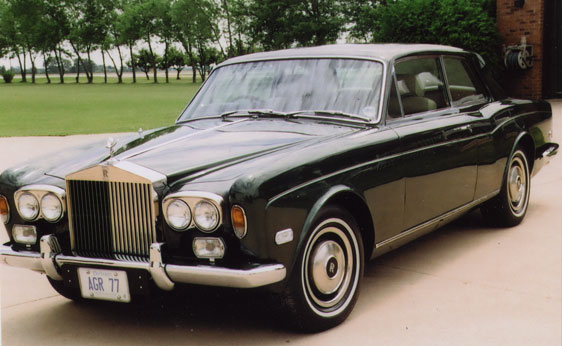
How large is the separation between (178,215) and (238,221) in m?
0.32

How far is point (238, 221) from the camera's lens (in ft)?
10.8

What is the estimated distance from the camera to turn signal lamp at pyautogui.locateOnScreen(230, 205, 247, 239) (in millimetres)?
3268

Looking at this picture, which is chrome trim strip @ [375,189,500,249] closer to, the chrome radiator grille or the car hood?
the car hood

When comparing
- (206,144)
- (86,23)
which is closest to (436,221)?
(206,144)

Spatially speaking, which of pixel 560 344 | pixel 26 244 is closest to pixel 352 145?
pixel 560 344

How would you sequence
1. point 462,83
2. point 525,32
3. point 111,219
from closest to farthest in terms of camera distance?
point 111,219 → point 462,83 → point 525,32

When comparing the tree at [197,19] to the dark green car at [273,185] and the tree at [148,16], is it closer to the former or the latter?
the tree at [148,16]

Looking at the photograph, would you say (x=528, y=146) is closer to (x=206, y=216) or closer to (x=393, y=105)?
(x=393, y=105)

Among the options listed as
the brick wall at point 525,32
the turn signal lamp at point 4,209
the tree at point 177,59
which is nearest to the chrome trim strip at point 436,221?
the turn signal lamp at point 4,209

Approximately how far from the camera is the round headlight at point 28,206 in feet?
12.3

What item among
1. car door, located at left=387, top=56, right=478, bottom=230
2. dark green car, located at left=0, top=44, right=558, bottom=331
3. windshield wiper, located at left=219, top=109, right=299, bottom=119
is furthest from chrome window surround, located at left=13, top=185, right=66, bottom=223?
car door, located at left=387, top=56, right=478, bottom=230

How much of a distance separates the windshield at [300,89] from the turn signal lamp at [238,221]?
4.59 feet

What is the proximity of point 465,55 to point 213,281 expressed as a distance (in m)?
3.63

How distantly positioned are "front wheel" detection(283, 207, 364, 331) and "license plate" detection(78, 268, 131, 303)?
0.83 meters
